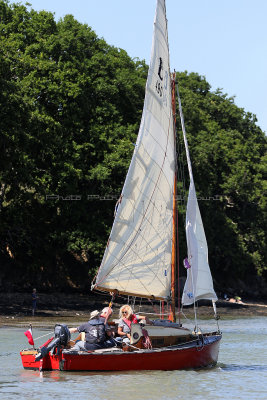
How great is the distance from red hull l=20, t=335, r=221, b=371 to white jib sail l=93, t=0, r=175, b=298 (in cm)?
298

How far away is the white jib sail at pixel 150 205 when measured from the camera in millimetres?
29153

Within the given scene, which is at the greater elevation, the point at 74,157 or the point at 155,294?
the point at 74,157

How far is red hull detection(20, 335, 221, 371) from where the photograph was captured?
25.5 m

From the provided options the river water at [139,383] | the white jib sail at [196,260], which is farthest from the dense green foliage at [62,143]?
the river water at [139,383]

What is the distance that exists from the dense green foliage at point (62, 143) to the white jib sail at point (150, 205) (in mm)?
25195

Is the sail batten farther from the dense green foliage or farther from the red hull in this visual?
the dense green foliage

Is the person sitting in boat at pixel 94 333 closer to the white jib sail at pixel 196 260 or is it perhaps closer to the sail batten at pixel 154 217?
the sail batten at pixel 154 217

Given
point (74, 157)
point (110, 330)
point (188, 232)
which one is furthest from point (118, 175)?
point (110, 330)

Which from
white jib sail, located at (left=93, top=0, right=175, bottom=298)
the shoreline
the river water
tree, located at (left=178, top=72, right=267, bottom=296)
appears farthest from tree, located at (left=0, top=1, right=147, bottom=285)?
the river water

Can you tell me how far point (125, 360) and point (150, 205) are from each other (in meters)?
6.54

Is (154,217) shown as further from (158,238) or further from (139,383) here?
(139,383)

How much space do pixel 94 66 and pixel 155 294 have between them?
138 ft

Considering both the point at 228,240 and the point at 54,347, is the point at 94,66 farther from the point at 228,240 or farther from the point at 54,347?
the point at 54,347

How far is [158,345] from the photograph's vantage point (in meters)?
27.5
